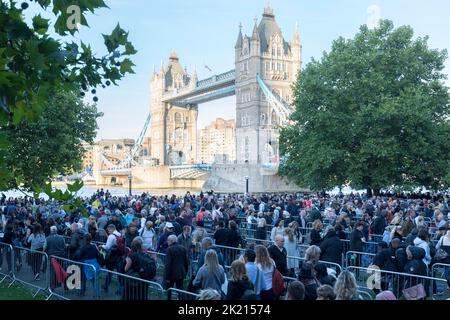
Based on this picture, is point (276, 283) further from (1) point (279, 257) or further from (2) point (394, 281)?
(2) point (394, 281)

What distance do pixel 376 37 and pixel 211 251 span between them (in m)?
36.1

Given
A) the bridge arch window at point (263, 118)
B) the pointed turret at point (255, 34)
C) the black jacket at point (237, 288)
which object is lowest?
the black jacket at point (237, 288)

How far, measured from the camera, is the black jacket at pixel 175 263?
10.8m

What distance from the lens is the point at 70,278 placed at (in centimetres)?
1195

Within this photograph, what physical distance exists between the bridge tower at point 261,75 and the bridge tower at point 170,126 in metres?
43.1

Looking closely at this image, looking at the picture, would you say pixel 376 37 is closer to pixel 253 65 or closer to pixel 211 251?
pixel 211 251

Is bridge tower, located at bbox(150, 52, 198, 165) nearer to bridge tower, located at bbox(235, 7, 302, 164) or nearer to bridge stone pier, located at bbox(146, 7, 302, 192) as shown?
bridge stone pier, located at bbox(146, 7, 302, 192)

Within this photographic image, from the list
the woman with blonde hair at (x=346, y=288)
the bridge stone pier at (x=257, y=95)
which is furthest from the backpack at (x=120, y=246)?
the bridge stone pier at (x=257, y=95)

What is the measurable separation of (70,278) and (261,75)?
9127cm

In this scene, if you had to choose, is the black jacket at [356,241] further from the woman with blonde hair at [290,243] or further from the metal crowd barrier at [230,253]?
the metal crowd barrier at [230,253]

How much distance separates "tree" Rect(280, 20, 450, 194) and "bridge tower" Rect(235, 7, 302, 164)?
51.2 metres

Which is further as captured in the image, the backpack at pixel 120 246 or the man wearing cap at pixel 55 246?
the man wearing cap at pixel 55 246

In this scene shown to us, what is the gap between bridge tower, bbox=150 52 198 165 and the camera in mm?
148625

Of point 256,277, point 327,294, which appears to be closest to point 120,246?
point 256,277
